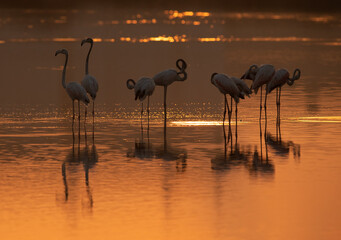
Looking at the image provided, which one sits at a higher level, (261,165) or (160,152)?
(160,152)

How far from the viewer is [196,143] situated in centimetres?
1569

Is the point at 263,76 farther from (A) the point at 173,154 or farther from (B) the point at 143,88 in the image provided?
(A) the point at 173,154

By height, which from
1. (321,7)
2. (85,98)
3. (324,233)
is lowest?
(324,233)

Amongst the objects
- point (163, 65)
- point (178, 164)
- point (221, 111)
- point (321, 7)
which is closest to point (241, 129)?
point (221, 111)

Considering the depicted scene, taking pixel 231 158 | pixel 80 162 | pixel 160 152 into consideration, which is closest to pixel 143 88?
pixel 160 152

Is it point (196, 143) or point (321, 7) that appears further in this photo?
point (321, 7)

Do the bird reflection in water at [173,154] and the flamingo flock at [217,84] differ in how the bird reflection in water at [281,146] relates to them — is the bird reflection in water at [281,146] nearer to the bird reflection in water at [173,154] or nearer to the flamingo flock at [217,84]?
the bird reflection in water at [173,154]

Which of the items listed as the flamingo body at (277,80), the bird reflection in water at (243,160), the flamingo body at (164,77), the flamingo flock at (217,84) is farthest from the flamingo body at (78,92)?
the flamingo body at (277,80)

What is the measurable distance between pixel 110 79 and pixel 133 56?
966 cm

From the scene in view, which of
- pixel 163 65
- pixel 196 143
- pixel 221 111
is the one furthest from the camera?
pixel 163 65

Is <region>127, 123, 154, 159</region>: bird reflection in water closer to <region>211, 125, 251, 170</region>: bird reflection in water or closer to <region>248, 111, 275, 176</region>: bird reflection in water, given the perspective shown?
<region>211, 125, 251, 170</region>: bird reflection in water

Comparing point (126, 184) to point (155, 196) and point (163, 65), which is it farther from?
point (163, 65)

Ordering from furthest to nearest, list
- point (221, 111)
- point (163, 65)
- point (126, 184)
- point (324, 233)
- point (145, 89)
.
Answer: point (163, 65)
point (221, 111)
point (145, 89)
point (126, 184)
point (324, 233)

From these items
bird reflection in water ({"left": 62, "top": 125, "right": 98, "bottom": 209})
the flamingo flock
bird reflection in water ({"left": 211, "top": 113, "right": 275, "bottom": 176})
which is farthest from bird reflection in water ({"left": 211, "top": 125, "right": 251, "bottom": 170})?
the flamingo flock
